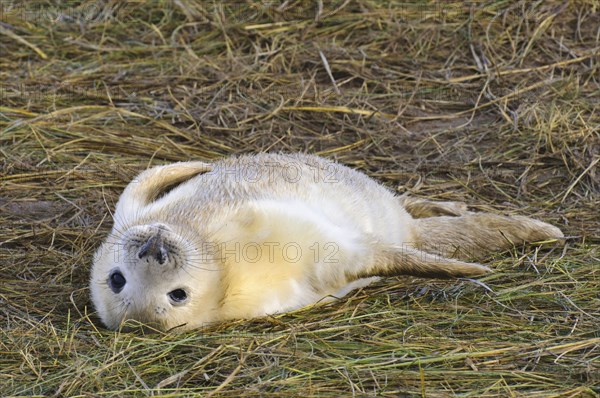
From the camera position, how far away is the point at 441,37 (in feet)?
25.9

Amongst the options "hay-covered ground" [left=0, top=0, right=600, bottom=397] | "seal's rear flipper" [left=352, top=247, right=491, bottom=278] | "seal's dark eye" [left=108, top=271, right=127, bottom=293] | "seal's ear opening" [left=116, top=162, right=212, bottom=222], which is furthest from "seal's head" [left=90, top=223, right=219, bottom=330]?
"seal's rear flipper" [left=352, top=247, right=491, bottom=278]

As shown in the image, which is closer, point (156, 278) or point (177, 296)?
point (156, 278)

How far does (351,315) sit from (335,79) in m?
3.52

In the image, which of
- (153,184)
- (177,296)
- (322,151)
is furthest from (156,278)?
(322,151)

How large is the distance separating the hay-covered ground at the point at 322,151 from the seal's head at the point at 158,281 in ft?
0.41

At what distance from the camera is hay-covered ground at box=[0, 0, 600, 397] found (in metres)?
3.80

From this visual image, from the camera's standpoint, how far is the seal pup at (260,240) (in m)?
4.16

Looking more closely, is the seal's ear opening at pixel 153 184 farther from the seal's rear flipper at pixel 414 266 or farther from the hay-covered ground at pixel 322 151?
the seal's rear flipper at pixel 414 266

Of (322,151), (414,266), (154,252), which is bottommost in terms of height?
(322,151)

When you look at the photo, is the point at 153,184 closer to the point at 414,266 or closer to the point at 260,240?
the point at 260,240

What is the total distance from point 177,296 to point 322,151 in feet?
8.85

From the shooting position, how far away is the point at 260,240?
4.48m

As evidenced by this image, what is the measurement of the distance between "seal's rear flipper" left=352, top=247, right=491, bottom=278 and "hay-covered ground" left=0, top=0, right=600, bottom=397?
0.11m

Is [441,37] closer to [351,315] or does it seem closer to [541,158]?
[541,158]
